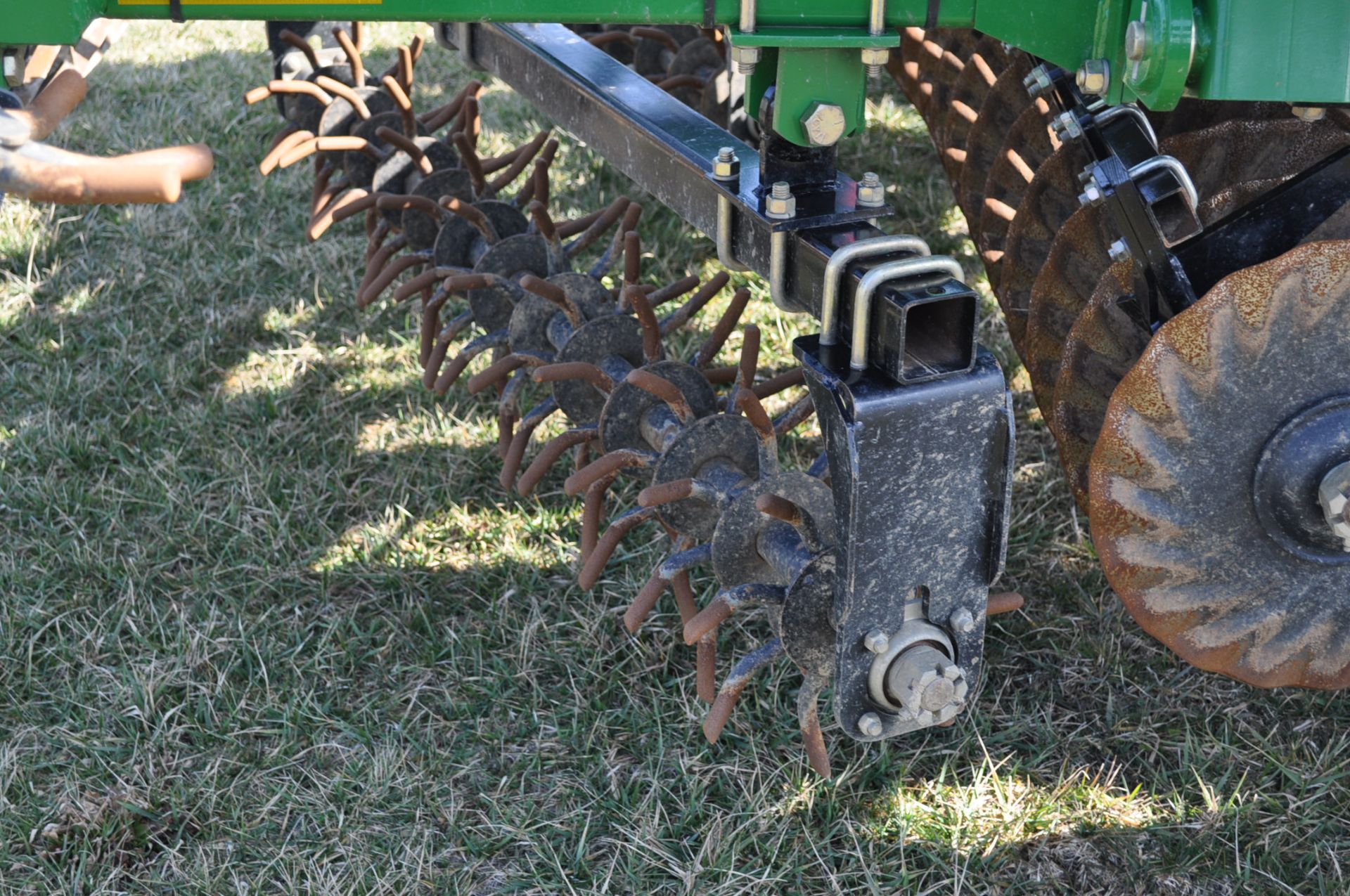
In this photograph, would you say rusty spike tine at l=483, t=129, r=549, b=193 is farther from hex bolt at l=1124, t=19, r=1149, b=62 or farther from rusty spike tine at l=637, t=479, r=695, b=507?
hex bolt at l=1124, t=19, r=1149, b=62

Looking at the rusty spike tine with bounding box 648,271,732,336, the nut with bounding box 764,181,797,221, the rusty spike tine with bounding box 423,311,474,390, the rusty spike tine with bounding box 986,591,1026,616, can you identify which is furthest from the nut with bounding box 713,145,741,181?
the rusty spike tine with bounding box 423,311,474,390

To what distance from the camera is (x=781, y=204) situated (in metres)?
1.71

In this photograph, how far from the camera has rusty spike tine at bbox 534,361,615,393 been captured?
2049mm

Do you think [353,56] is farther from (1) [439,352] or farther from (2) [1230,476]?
(2) [1230,476]

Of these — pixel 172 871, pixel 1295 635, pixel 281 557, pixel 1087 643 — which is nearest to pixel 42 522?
pixel 281 557

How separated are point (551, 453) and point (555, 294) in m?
0.31

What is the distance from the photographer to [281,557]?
2520 mm

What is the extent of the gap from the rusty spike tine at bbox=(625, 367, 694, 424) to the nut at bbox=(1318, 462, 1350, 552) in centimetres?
85

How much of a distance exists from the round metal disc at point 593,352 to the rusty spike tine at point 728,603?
0.65 metres

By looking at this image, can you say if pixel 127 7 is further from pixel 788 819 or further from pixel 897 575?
pixel 788 819

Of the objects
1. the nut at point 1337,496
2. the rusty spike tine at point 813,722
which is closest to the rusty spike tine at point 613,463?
the rusty spike tine at point 813,722

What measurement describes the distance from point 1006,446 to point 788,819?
0.70 metres

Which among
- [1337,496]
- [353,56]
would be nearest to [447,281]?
[353,56]

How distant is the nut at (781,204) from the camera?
5.62ft
